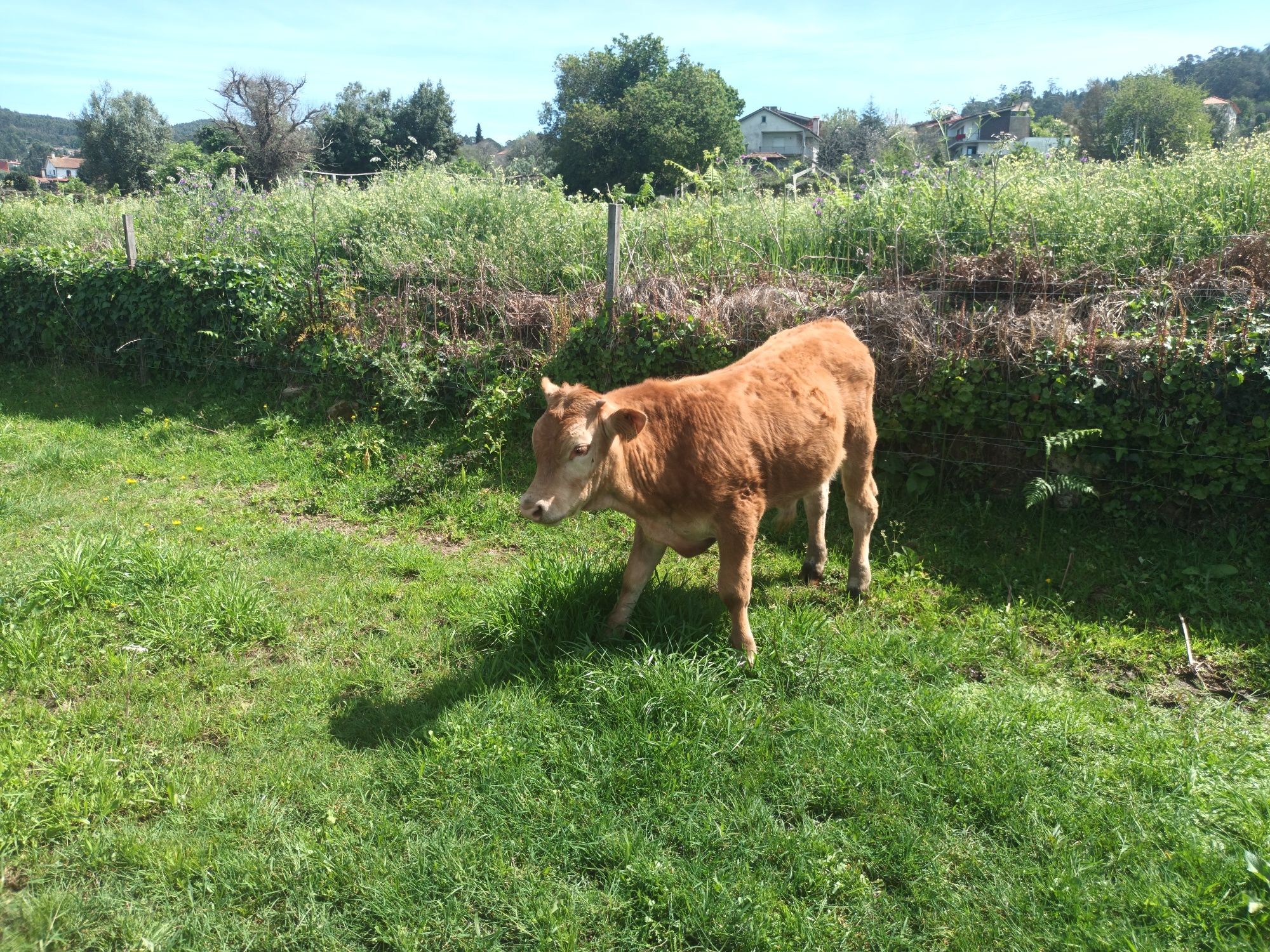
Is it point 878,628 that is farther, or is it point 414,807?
point 878,628

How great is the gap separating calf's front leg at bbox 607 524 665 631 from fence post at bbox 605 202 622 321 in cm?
367

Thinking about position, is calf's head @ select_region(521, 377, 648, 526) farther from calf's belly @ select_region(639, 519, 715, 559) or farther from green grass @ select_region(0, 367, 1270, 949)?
green grass @ select_region(0, 367, 1270, 949)

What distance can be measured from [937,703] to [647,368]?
4.21 metres

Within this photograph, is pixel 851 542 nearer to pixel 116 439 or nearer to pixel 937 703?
pixel 937 703

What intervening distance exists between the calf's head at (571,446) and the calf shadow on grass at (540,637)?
890mm

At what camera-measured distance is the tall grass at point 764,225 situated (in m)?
7.03

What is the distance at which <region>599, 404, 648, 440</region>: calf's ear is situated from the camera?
379cm

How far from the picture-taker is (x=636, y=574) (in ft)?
14.8

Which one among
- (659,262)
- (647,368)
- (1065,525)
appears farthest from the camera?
(659,262)

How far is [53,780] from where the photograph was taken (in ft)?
11.5

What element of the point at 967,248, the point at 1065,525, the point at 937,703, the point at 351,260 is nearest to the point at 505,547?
the point at 937,703

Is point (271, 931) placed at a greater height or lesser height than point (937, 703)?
lesser

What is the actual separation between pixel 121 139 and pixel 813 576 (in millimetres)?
56615

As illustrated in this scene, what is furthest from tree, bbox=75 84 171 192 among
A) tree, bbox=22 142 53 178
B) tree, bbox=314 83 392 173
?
tree, bbox=22 142 53 178
